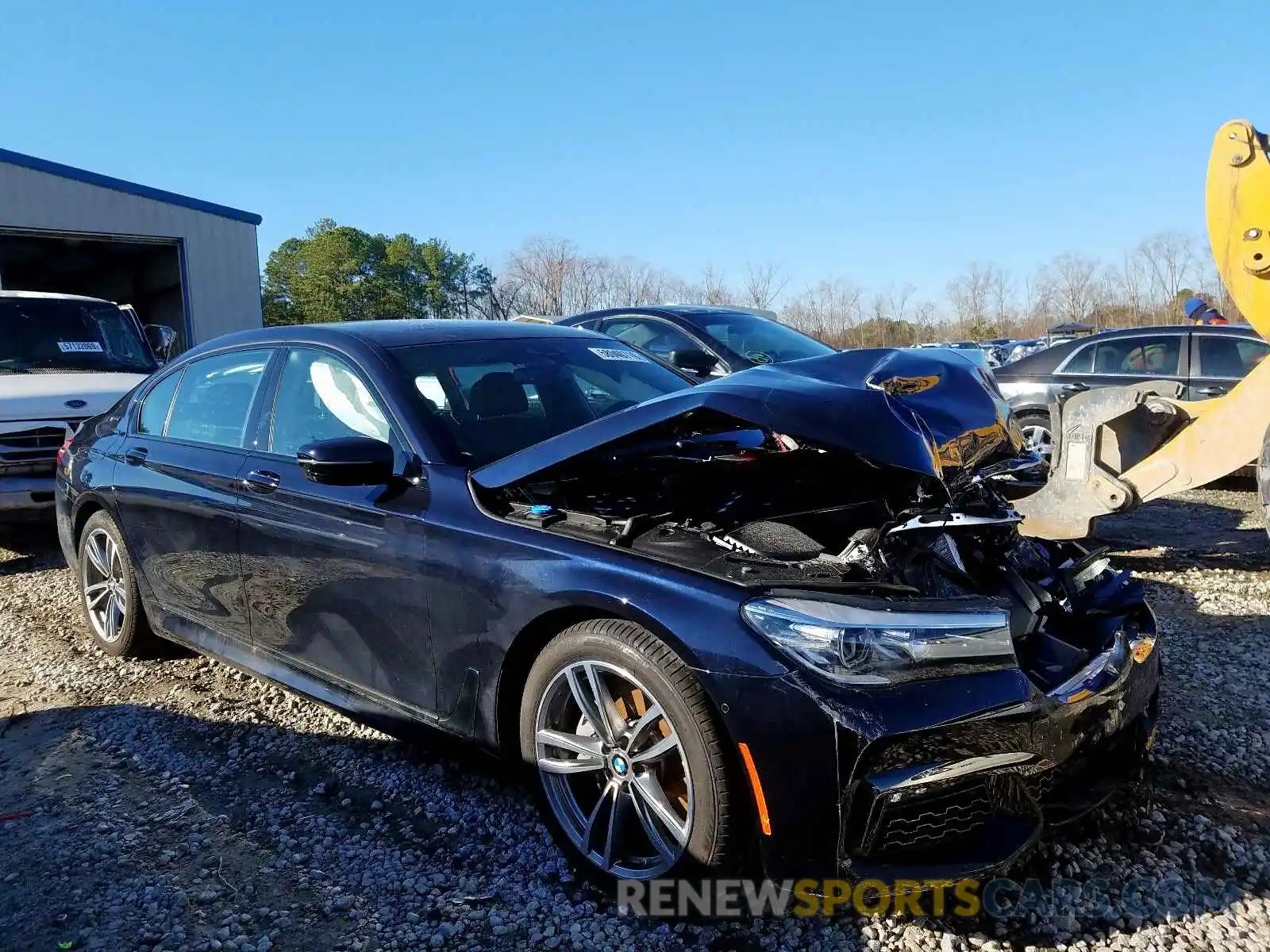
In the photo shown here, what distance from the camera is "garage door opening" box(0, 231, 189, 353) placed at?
20.5m

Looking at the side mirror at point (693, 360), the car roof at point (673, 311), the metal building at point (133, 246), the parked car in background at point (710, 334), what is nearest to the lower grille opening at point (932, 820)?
the side mirror at point (693, 360)

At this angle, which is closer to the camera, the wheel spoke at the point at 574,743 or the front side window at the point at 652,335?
the wheel spoke at the point at 574,743

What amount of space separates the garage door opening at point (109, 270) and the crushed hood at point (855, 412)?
20.3 meters

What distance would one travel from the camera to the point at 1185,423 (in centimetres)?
552

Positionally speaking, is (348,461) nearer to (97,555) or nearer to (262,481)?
(262,481)

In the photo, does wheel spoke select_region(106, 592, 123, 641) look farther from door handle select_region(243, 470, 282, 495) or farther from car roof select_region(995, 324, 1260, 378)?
car roof select_region(995, 324, 1260, 378)

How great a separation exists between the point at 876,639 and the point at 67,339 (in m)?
8.71

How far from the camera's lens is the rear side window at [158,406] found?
173 inches

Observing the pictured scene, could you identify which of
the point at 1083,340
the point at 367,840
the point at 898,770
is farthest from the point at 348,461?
the point at 1083,340

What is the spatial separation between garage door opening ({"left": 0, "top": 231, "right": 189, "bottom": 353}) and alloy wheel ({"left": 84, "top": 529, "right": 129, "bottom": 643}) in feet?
56.4

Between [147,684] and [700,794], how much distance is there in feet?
10.5

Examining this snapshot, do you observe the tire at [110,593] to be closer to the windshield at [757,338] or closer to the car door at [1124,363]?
the windshield at [757,338]

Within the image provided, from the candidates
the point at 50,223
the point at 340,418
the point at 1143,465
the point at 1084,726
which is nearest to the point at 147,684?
the point at 340,418

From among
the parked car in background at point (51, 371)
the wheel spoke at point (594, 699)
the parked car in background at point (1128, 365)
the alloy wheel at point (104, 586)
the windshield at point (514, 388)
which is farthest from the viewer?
the parked car in background at point (1128, 365)
